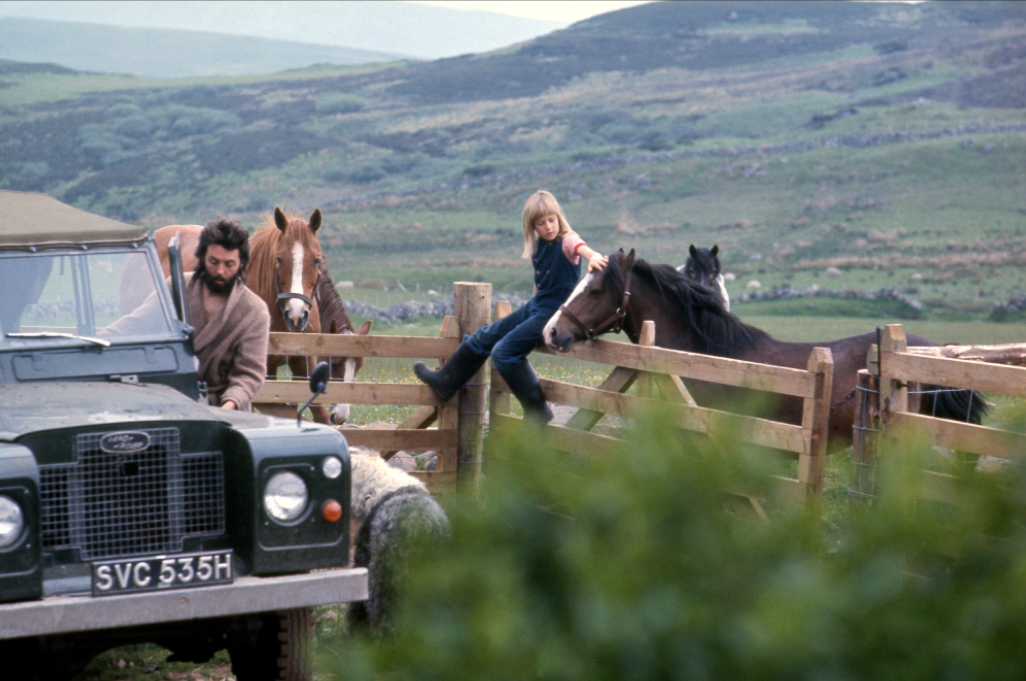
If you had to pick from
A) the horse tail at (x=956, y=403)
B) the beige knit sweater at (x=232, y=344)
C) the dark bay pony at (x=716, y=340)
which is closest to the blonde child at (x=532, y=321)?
the dark bay pony at (x=716, y=340)

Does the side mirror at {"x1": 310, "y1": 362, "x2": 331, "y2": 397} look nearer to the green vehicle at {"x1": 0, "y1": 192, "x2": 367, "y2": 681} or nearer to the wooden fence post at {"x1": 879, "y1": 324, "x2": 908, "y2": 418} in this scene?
the green vehicle at {"x1": 0, "y1": 192, "x2": 367, "y2": 681}

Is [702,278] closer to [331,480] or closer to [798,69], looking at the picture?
[331,480]

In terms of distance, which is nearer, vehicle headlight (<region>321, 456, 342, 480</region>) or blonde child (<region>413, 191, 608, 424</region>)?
vehicle headlight (<region>321, 456, 342, 480</region>)

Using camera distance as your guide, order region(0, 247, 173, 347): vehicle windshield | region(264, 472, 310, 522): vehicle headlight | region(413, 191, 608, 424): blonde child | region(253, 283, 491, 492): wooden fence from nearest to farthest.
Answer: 1. region(264, 472, 310, 522): vehicle headlight
2. region(0, 247, 173, 347): vehicle windshield
3. region(413, 191, 608, 424): blonde child
4. region(253, 283, 491, 492): wooden fence

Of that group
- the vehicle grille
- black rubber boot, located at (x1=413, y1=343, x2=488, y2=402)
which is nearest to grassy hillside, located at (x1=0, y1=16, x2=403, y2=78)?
black rubber boot, located at (x1=413, y1=343, x2=488, y2=402)

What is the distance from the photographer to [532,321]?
22.9ft

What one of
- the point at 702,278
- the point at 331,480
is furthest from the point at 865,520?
the point at 702,278

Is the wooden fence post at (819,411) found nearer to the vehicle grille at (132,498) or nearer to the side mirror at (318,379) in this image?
the side mirror at (318,379)

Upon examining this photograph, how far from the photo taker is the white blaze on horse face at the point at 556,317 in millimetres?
6791

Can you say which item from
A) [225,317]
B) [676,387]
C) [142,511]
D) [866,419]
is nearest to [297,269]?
[225,317]

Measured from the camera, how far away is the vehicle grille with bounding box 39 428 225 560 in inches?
159

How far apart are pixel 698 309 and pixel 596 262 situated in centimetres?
118

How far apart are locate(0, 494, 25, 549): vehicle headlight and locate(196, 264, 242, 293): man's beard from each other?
2524mm

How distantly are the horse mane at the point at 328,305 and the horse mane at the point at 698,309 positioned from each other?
3.04 m
